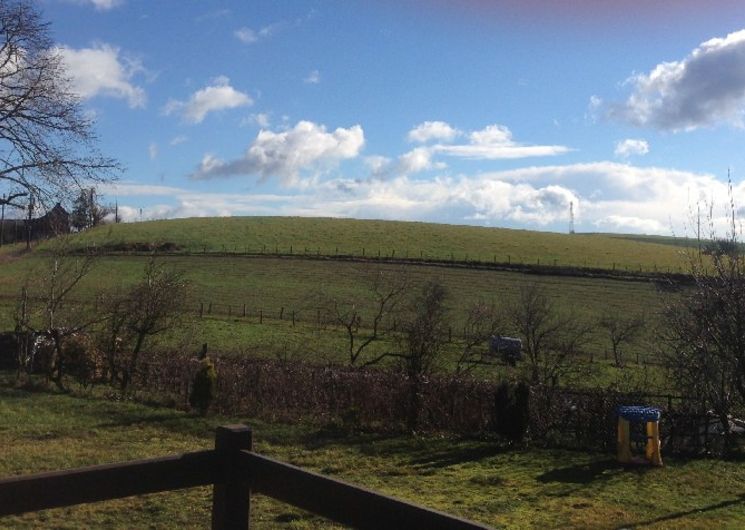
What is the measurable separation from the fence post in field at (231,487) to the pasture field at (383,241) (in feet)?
182

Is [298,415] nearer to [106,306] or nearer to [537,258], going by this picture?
[106,306]

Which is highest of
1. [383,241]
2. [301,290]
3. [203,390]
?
[383,241]

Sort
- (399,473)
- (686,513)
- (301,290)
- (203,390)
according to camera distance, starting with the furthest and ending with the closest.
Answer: (301,290), (203,390), (399,473), (686,513)

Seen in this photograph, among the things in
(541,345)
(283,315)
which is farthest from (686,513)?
(283,315)

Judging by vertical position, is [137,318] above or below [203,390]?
above

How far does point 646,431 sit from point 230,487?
11051mm

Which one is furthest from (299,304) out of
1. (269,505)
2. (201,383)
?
(269,505)

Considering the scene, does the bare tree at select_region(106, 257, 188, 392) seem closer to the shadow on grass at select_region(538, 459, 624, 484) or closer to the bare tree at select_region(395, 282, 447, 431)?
the bare tree at select_region(395, 282, 447, 431)

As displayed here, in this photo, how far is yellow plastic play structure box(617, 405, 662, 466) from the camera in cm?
1213

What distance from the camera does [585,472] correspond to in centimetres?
1152

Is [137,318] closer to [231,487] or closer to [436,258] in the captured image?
[231,487]

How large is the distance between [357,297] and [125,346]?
2572cm

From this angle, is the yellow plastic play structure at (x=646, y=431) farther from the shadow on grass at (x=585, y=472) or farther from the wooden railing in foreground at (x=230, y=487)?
the wooden railing in foreground at (x=230, y=487)

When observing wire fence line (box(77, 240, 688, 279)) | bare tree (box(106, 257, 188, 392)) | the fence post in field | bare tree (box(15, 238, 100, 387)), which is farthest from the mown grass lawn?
wire fence line (box(77, 240, 688, 279))
